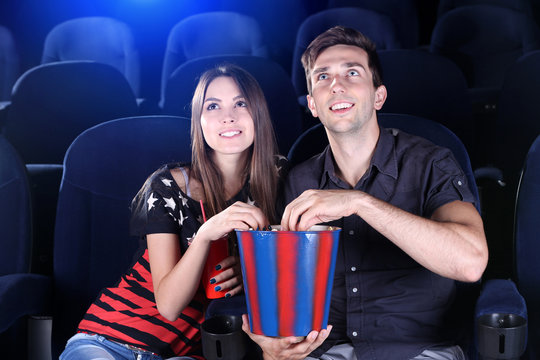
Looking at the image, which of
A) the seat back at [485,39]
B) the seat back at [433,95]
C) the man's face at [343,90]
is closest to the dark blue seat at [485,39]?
the seat back at [485,39]

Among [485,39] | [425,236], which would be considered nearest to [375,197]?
[425,236]

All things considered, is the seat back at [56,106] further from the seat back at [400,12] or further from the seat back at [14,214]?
the seat back at [400,12]

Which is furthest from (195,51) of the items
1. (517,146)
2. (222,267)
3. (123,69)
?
(222,267)

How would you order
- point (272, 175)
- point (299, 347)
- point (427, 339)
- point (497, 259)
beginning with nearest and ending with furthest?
point (299, 347)
point (427, 339)
point (272, 175)
point (497, 259)

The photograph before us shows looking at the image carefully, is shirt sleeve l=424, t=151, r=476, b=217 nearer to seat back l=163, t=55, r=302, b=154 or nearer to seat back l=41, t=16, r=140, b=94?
seat back l=163, t=55, r=302, b=154

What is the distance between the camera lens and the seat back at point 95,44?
298cm

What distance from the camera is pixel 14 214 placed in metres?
1.21

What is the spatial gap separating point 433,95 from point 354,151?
0.66 meters

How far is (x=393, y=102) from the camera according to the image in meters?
1.66

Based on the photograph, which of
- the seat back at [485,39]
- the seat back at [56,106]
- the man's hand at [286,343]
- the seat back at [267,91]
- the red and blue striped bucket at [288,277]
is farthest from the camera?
the seat back at [485,39]

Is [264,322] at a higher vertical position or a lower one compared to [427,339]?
higher

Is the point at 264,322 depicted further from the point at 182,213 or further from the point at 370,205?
the point at 182,213

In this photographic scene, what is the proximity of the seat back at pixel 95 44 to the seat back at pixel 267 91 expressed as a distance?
116cm

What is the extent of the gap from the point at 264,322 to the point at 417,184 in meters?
0.47
